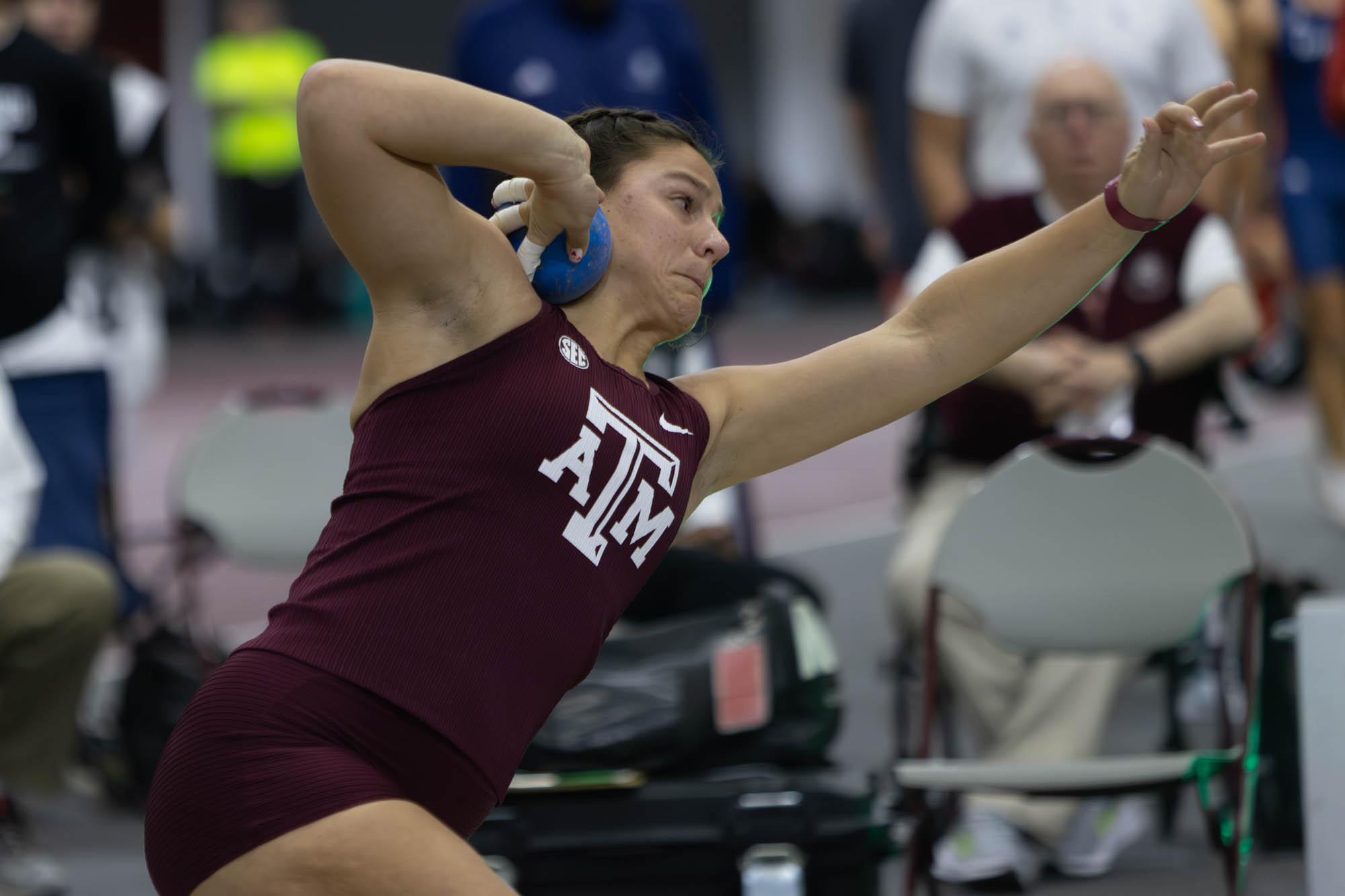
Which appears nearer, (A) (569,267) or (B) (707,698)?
(A) (569,267)

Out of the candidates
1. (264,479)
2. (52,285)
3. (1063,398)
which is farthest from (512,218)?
(52,285)

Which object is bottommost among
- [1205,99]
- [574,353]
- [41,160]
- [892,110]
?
[574,353]

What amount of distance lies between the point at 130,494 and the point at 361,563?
730 cm

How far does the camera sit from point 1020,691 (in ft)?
13.4

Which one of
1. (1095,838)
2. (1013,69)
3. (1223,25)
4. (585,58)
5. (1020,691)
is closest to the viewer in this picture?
(1095,838)

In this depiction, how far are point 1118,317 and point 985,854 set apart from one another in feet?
4.47

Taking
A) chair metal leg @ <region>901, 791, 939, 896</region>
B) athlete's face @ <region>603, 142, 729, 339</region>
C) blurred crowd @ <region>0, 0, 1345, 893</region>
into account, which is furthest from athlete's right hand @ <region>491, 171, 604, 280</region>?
chair metal leg @ <region>901, 791, 939, 896</region>

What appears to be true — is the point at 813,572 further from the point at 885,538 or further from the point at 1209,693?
the point at 1209,693

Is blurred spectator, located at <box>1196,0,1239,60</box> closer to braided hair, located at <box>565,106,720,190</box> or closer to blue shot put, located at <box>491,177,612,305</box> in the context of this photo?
braided hair, located at <box>565,106,720,190</box>

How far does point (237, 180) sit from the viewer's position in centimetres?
1656

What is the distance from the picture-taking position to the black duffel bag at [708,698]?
11.9 ft

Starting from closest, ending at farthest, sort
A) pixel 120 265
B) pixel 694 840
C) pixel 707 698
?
pixel 694 840
pixel 707 698
pixel 120 265

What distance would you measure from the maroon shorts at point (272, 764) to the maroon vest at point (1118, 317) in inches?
103

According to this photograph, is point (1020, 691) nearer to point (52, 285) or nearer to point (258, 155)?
point (52, 285)
